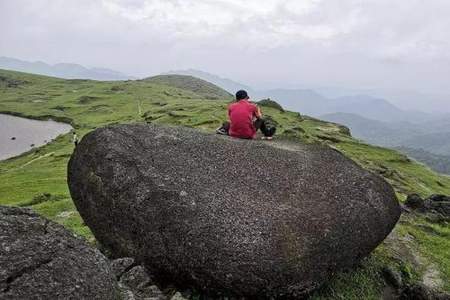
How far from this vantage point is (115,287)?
1552 centimetres

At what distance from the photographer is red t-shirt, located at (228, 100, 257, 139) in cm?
2791

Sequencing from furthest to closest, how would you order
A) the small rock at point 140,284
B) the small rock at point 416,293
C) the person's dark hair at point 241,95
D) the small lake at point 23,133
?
1. the small lake at point 23,133
2. the person's dark hair at point 241,95
3. the small rock at point 416,293
4. the small rock at point 140,284

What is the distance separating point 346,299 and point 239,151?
833 centimetres

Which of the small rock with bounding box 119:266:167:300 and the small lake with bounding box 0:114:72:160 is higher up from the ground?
the small rock with bounding box 119:266:167:300

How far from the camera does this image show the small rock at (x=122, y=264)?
19766 millimetres

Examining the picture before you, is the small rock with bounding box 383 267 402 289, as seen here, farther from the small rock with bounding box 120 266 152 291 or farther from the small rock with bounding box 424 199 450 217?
the small rock with bounding box 424 199 450 217

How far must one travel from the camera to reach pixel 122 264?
20375 millimetres

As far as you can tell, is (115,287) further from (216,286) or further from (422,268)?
(422,268)

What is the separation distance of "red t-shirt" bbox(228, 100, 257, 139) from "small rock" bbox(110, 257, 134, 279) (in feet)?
33.4

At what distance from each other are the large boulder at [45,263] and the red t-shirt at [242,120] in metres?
13.8

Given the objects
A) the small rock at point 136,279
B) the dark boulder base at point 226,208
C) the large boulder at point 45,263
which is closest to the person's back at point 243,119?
the dark boulder base at point 226,208

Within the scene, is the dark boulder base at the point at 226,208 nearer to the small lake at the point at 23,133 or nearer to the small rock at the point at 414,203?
the small rock at the point at 414,203

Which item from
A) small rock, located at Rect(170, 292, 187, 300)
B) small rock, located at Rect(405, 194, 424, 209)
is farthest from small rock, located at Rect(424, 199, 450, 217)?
small rock, located at Rect(170, 292, 187, 300)

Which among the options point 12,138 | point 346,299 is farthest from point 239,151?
point 12,138
